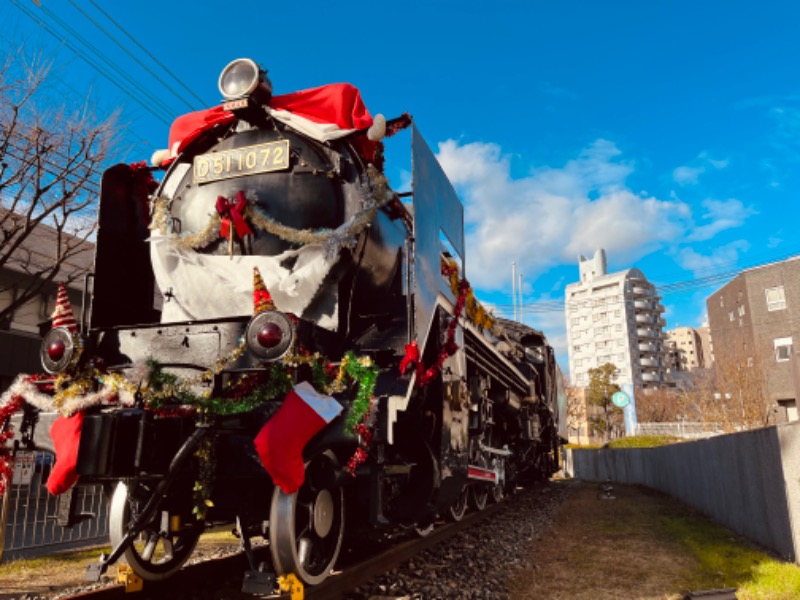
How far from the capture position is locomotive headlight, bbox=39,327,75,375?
12.9ft

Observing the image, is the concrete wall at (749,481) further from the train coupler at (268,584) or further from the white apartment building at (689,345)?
the white apartment building at (689,345)

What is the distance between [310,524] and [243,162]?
2900mm

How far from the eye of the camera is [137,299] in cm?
551

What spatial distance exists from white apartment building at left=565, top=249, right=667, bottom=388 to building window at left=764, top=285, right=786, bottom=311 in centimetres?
4566

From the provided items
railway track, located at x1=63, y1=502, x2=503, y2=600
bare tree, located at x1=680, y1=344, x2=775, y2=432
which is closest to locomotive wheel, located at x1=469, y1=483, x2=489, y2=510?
railway track, located at x1=63, y1=502, x2=503, y2=600

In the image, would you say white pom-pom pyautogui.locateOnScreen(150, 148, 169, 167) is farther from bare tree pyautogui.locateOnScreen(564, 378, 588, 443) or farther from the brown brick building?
bare tree pyautogui.locateOnScreen(564, 378, 588, 443)

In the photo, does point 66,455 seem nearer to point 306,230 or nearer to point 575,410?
point 306,230

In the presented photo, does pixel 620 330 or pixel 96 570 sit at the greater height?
pixel 620 330

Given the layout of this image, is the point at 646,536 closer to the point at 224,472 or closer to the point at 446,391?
the point at 446,391

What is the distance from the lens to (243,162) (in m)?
5.03

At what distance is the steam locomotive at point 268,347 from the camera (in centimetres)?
358

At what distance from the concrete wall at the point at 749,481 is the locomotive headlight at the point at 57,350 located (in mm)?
5674

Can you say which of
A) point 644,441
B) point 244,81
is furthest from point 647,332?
point 244,81

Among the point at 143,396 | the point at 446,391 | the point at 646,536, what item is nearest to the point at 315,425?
the point at 143,396
